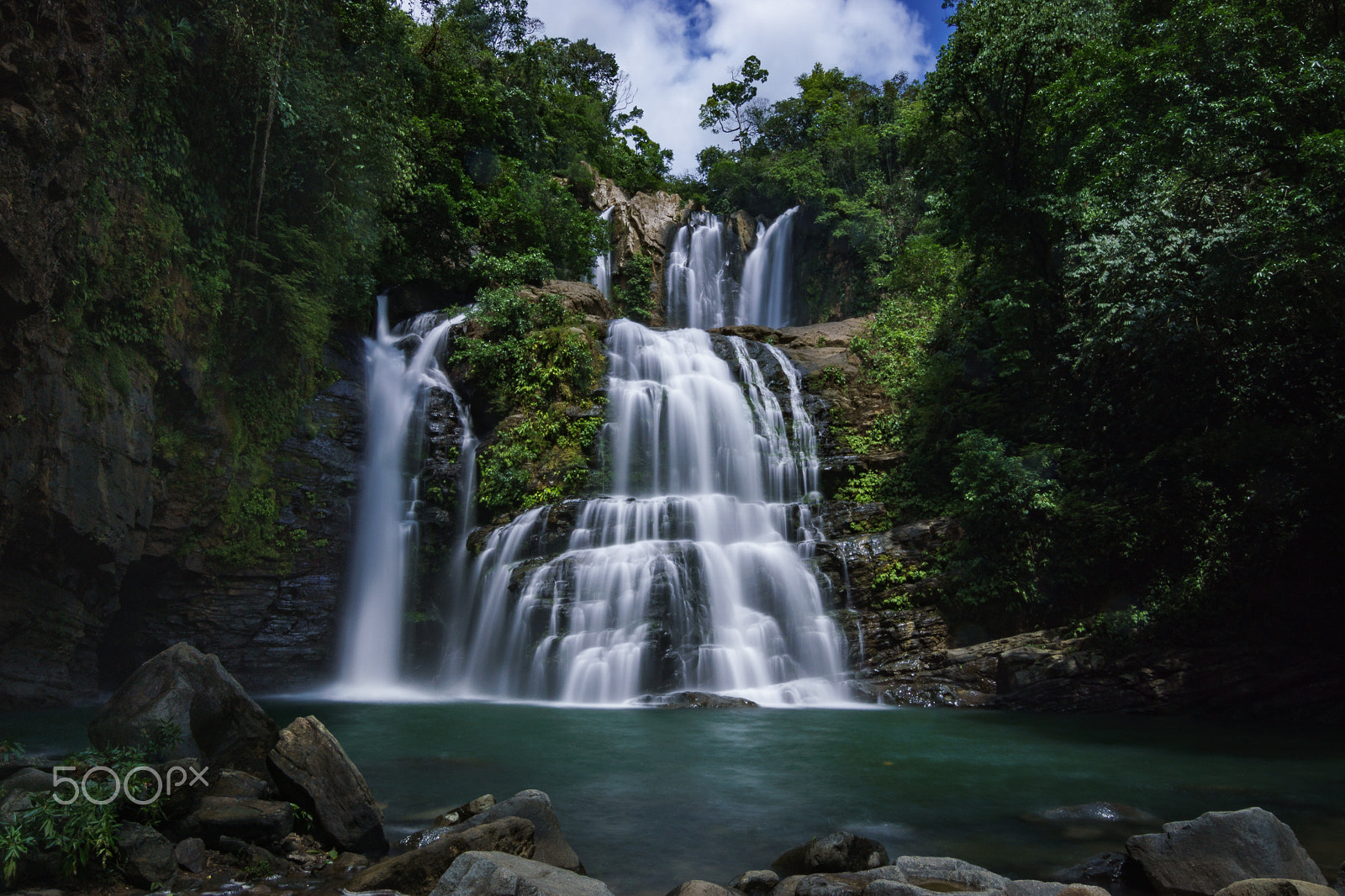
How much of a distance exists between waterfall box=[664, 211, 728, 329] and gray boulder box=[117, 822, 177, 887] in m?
28.3

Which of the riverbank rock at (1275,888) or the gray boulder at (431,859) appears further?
the gray boulder at (431,859)

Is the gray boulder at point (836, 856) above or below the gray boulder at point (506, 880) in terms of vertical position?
below

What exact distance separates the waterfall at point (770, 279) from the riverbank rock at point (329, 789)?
28.7 m

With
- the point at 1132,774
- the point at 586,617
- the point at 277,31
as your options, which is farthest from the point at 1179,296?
the point at 277,31

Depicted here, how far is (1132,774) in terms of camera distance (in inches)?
302

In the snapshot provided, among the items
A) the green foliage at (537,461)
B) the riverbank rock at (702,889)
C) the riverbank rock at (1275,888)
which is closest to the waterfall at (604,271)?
the green foliage at (537,461)

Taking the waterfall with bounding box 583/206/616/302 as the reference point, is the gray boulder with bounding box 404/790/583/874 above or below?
below

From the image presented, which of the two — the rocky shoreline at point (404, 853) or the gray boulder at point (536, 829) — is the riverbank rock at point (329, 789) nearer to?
the rocky shoreline at point (404, 853)

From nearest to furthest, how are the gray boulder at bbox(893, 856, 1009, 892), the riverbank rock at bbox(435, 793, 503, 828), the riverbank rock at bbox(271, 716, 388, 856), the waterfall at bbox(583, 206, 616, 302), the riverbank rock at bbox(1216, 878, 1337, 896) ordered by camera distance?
the riverbank rock at bbox(1216, 878, 1337, 896)
the gray boulder at bbox(893, 856, 1009, 892)
the riverbank rock at bbox(271, 716, 388, 856)
the riverbank rock at bbox(435, 793, 503, 828)
the waterfall at bbox(583, 206, 616, 302)

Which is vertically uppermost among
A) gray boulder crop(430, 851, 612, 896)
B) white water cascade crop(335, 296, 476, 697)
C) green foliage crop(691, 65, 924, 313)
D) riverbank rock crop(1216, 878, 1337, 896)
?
green foliage crop(691, 65, 924, 313)

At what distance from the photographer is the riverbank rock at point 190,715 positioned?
5.73 metres

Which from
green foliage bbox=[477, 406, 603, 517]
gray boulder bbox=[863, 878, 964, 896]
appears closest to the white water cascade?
green foliage bbox=[477, 406, 603, 517]

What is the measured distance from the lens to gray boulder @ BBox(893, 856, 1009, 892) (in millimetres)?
4152
